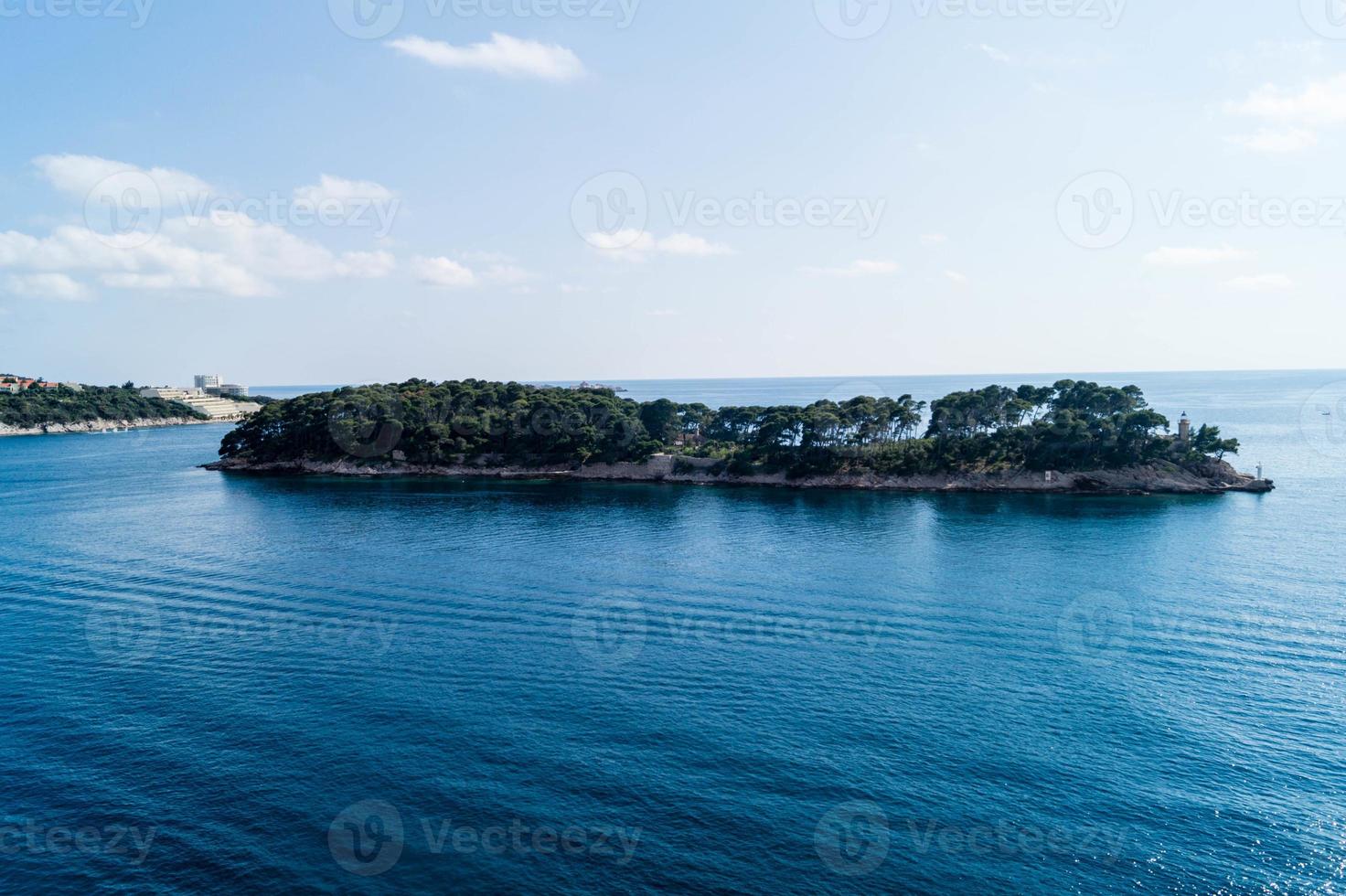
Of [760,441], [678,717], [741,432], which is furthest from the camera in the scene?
[741,432]

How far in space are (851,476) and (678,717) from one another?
67.0 m

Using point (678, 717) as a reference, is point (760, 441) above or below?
above

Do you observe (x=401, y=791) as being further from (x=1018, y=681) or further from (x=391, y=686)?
(x=1018, y=681)

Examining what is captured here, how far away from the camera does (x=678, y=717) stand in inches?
1119

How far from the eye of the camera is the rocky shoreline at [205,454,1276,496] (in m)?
81.9

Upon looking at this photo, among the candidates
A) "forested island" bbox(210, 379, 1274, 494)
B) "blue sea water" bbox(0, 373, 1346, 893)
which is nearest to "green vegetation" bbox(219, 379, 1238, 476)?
"forested island" bbox(210, 379, 1274, 494)

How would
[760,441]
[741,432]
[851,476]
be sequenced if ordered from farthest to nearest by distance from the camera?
[741,432]
[760,441]
[851,476]

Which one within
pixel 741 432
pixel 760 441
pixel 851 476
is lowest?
pixel 851 476

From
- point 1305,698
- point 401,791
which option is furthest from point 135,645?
point 1305,698

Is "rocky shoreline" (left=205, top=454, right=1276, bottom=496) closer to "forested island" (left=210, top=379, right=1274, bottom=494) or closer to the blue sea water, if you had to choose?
"forested island" (left=210, top=379, right=1274, bottom=494)

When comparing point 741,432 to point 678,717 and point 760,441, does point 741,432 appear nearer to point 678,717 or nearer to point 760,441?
point 760,441

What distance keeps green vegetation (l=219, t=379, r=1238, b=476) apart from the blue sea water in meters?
30.6

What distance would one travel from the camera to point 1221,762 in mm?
24828

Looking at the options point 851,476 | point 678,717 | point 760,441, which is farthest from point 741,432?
point 678,717
